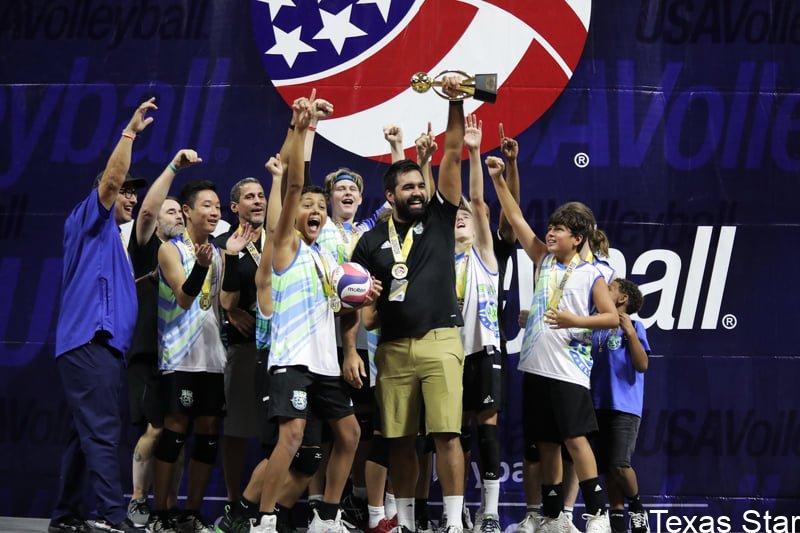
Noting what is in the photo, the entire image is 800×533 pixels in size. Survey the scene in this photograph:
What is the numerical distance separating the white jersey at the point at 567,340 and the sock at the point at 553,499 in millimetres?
589

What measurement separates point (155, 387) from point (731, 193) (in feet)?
12.0

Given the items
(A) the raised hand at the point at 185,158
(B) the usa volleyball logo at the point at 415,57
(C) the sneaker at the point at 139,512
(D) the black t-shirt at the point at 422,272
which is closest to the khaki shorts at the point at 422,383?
(D) the black t-shirt at the point at 422,272

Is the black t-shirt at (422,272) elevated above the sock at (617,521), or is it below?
above

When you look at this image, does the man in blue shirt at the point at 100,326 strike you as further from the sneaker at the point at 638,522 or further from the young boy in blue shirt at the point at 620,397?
the sneaker at the point at 638,522

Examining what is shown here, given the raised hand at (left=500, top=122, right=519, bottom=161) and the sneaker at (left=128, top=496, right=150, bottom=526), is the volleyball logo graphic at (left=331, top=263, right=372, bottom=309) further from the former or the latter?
the sneaker at (left=128, top=496, right=150, bottom=526)

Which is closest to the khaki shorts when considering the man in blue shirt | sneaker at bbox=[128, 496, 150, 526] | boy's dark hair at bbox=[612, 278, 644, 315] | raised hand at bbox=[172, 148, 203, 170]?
boy's dark hair at bbox=[612, 278, 644, 315]

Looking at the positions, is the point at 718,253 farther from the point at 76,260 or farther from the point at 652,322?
the point at 76,260

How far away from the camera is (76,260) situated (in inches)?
213

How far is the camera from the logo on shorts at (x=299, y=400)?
5.29 metres

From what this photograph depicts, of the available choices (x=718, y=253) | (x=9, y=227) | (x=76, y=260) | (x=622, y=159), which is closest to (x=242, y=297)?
Answer: (x=76, y=260)

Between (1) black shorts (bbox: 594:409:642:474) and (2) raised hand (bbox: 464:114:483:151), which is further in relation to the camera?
(1) black shorts (bbox: 594:409:642:474)

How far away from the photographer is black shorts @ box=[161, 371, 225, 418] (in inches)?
236

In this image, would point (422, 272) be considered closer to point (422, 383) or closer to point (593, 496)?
point (422, 383)

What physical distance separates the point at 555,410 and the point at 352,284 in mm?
1354
